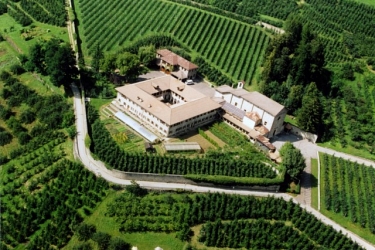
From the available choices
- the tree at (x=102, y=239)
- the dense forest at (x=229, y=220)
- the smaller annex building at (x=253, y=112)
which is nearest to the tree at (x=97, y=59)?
the smaller annex building at (x=253, y=112)

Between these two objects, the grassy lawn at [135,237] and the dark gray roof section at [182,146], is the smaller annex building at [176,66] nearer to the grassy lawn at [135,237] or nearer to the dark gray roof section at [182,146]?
the dark gray roof section at [182,146]

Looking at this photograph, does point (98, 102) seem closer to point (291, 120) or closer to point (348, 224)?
point (291, 120)

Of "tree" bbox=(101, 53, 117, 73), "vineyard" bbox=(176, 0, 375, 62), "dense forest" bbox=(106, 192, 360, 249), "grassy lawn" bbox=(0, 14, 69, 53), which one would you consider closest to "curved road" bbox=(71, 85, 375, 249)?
"dense forest" bbox=(106, 192, 360, 249)

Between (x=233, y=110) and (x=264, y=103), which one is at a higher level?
(x=264, y=103)

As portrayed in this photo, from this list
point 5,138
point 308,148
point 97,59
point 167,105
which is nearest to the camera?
point 5,138

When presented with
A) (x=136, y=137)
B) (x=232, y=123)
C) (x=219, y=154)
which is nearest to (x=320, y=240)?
(x=219, y=154)

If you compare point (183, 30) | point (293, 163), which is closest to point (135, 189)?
point (293, 163)
